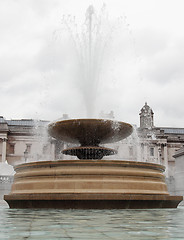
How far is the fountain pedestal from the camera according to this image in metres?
7.83

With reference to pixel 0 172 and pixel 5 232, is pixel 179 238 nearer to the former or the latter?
pixel 5 232

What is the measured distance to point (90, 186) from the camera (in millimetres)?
8250

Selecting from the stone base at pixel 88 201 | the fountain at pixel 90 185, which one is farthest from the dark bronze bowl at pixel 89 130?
the stone base at pixel 88 201

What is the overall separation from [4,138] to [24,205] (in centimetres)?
4676

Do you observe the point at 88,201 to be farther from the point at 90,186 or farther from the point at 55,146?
the point at 55,146

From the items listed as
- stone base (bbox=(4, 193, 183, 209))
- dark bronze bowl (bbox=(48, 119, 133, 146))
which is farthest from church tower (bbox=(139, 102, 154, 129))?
stone base (bbox=(4, 193, 183, 209))

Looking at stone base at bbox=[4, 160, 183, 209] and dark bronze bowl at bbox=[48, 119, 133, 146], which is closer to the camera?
stone base at bbox=[4, 160, 183, 209]

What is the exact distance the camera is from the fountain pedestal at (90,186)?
308 inches

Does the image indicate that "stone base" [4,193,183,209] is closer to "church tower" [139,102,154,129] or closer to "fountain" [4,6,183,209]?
"fountain" [4,6,183,209]

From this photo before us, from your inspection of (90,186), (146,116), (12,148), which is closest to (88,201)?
(90,186)

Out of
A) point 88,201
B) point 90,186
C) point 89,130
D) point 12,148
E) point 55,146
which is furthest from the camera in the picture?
point 55,146

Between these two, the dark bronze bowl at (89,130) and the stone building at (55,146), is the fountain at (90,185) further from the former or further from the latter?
the stone building at (55,146)

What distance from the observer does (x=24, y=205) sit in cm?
843

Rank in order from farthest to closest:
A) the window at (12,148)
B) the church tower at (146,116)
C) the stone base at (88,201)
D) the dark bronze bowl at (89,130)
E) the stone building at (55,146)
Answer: the church tower at (146,116) < the window at (12,148) < the stone building at (55,146) < the dark bronze bowl at (89,130) < the stone base at (88,201)
